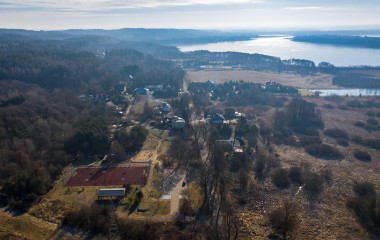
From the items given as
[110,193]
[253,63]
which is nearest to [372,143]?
[110,193]

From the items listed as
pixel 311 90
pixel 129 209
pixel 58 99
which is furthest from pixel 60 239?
pixel 311 90

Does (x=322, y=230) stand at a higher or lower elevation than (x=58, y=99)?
lower

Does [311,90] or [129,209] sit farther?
[311,90]

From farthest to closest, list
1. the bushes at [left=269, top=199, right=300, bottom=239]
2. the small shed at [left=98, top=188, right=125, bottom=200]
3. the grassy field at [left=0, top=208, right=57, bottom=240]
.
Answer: the small shed at [left=98, top=188, right=125, bottom=200] < the bushes at [left=269, top=199, right=300, bottom=239] < the grassy field at [left=0, top=208, right=57, bottom=240]

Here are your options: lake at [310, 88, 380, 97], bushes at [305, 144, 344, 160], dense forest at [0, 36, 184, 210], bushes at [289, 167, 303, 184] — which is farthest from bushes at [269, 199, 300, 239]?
→ lake at [310, 88, 380, 97]

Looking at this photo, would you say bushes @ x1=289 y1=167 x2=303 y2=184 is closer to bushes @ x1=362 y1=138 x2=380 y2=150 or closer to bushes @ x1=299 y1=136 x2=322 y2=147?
bushes @ x1=299 y1=136 x2=322 y2=147

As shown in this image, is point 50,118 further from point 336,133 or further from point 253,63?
point 253,63

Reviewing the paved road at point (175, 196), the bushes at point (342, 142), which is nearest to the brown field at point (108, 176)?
the paved road at point (175, 196)

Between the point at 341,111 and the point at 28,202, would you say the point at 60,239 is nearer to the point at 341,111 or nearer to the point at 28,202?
the point at 28,202
